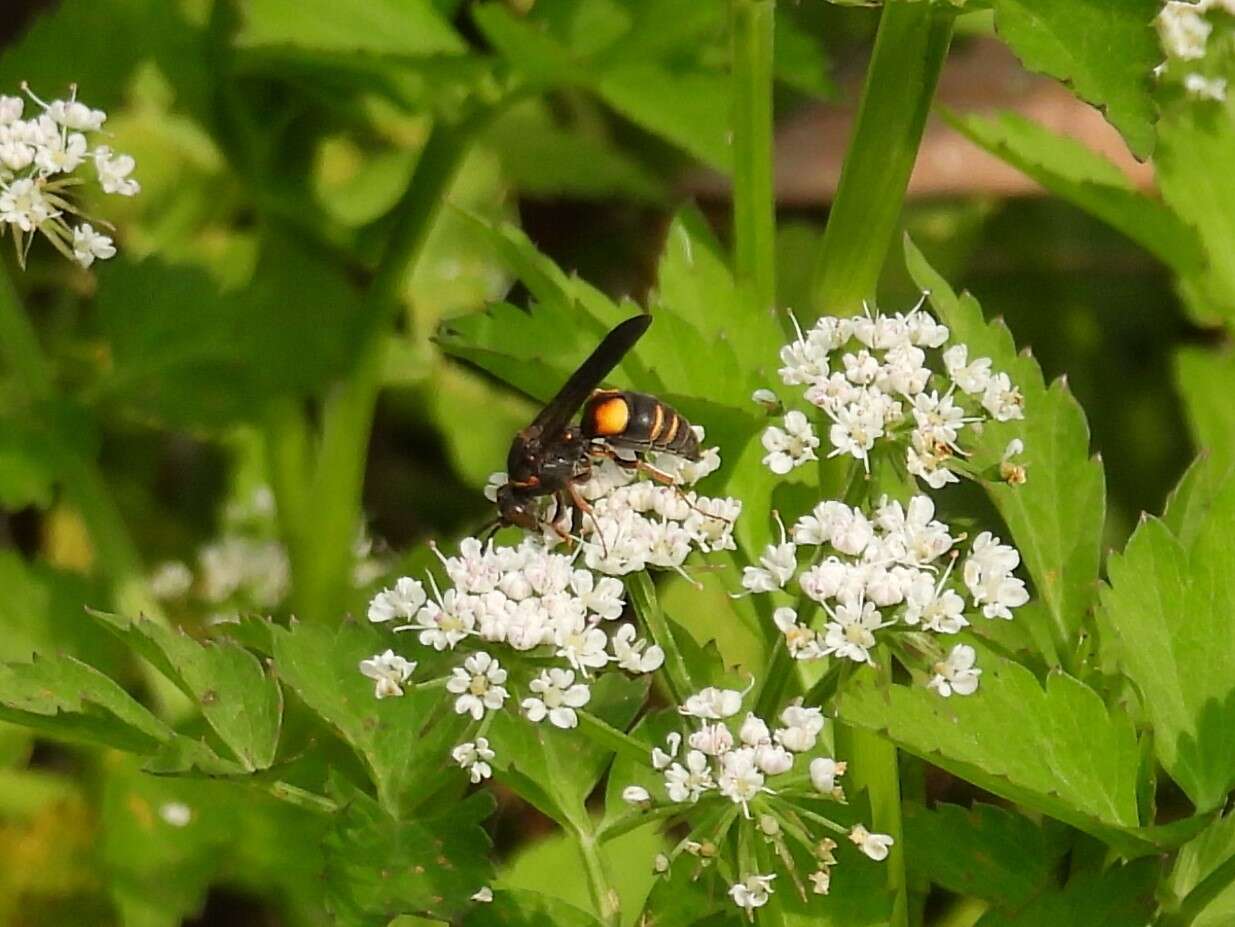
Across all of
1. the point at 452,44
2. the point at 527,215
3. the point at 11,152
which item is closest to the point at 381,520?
the point at 527,215

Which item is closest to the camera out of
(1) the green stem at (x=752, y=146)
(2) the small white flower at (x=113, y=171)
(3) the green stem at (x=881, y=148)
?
(3) the green stem at (x=881, y=148)

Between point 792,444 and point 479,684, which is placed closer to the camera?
point 479,684

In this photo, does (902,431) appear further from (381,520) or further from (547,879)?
(381,520)

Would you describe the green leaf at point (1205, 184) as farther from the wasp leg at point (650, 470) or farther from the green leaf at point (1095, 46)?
the wasp leg at point (650, 470)

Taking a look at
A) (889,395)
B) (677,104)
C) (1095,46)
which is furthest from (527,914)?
(677,104)

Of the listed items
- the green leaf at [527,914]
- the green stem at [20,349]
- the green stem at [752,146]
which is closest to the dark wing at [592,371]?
the green stem at [752,146]

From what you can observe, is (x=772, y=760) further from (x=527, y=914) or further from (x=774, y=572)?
(x=527, y=914)

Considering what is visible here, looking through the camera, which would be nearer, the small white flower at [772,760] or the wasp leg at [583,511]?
the small white flower at [772,760]
